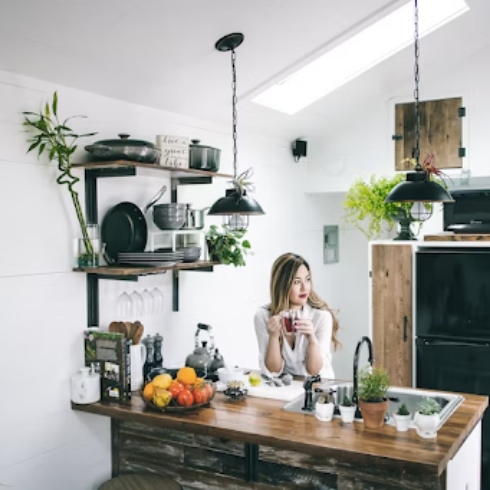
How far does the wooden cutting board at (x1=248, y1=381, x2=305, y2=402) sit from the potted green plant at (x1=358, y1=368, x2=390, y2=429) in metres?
0.52

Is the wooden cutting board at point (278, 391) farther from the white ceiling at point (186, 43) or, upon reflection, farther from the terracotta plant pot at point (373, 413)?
the white ceiling at point (186, 43)

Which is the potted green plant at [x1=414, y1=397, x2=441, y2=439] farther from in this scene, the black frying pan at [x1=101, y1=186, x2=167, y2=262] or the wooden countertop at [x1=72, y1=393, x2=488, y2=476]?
the black frying pan at [x1=101, y1=186, x2=167, y2=262]

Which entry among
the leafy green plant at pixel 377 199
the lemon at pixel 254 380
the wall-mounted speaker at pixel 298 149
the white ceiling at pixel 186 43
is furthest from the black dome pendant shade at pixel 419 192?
the wall-mounted speaker at pixel 298 149

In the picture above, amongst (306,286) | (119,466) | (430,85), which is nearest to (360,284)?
(430,85)

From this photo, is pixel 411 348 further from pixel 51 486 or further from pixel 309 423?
pixel 51 486

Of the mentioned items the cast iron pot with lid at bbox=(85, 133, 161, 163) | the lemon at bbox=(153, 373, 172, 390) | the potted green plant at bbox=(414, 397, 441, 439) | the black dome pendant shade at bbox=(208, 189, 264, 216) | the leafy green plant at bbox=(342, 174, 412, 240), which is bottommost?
the potted green plant at bbox=(414, 397, 441, 439)

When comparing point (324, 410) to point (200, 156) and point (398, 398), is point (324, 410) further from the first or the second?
point (200, 156)

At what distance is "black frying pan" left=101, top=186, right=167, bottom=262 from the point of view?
3.41 meters

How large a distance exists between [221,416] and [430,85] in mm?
3088

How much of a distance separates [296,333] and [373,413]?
887 mm

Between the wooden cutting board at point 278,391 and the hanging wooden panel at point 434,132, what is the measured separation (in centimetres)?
227

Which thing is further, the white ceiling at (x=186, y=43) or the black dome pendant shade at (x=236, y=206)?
the black dome pendant shade at (x=236, y=206)

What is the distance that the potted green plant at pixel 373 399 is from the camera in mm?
2686

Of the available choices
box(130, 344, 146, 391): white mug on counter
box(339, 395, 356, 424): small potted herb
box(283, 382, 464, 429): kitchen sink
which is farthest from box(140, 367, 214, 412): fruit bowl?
box(339, 395, 356, 424): small potted herb
